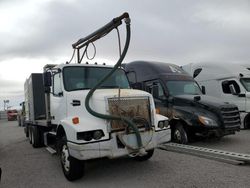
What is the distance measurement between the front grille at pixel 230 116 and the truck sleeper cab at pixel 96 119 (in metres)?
3.12

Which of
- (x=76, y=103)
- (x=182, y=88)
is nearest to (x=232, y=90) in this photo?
(x=182, y=88)

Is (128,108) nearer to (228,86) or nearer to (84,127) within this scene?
(84,127)

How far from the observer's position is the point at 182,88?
1080 centimetres

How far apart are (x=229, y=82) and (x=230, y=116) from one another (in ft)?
14.4

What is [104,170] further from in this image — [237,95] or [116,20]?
[237,95]

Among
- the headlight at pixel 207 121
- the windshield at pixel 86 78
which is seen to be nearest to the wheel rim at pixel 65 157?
→ the windshield at pixel 86 78

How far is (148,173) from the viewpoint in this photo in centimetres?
648

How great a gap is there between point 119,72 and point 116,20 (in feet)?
4.99

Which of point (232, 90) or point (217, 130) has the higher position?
point (232, 90)

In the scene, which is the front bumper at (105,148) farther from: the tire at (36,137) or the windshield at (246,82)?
the windshield at (246,82)

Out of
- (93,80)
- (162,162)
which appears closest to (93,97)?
(93,80)

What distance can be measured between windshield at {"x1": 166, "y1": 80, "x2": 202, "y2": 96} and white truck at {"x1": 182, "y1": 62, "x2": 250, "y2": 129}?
9.34 feet

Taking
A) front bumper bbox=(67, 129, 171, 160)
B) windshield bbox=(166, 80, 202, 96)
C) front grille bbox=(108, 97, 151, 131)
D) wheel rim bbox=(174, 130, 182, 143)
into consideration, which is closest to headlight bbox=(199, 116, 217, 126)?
wheel rim bbox=(174, 130, 182, 143)

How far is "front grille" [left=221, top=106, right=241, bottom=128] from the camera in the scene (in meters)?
9.24
